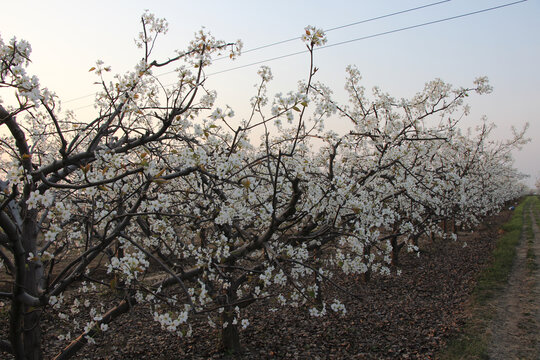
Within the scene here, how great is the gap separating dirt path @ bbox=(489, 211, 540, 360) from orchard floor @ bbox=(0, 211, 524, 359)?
822 mm

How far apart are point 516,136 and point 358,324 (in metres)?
23.7

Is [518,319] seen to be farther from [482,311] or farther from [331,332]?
[331,332]

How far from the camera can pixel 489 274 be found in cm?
1227

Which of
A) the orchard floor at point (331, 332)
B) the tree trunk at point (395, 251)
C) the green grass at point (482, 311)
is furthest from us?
the tree trunk at point (395, 251)

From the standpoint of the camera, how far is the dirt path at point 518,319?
269 inches

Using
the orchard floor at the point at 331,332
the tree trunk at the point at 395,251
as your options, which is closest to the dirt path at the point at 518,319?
the orchard floor at the point at 331,332

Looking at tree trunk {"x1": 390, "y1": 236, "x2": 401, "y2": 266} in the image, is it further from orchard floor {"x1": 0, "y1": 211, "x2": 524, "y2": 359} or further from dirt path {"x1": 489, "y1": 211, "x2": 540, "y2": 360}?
dirt path {"x1": 489, "y1": 211, "x2": 540, "y2": 360}

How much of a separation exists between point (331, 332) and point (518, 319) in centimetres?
488

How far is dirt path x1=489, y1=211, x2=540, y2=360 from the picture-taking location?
6844mm

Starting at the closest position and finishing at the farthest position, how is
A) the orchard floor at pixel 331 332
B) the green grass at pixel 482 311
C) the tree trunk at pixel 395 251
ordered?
the green grass at pixel 482 311
the orchard floor at pixel 331 332
the tree trunk at pixel 395 251

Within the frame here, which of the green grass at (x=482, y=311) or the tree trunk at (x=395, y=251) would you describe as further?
the tree trunk at (x=395, y=251)

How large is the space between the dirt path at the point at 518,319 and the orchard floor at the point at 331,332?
2.70ft

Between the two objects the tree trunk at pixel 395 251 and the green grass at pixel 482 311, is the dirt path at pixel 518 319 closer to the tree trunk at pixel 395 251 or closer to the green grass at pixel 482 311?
the green grass at pixel 482 311

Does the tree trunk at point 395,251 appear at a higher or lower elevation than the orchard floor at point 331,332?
Result: higher
